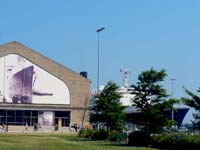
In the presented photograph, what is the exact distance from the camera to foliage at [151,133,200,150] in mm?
34875

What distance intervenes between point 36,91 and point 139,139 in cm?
5343

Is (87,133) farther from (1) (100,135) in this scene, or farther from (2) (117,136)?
(2) (117,136)

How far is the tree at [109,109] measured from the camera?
179 ft

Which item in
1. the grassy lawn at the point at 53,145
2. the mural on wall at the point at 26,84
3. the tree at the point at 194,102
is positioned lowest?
the grassy lawn at the point at 53,145

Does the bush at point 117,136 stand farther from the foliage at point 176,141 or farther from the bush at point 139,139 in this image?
the foliage at point 176,141

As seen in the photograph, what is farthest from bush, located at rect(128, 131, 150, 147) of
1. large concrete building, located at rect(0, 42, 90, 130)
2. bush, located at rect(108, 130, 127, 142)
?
large concrete building, located at rect(0, 42, 90, 130)

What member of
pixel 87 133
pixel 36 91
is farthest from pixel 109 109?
pixel 36 91

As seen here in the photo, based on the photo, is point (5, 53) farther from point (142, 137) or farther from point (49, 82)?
point (142, 137)

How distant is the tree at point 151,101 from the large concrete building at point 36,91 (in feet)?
168

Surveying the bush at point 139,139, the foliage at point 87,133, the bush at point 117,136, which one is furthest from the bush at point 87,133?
the bush at point 139,139

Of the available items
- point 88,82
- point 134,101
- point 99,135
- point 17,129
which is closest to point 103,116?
point 99,135

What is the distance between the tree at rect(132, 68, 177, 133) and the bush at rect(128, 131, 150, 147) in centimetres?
69

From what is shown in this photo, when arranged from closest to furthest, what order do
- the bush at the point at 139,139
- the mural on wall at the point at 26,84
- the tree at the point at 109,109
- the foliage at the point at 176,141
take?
the foliage at the point at 176,141 → the bush at the point at 139,139 → the tree at the point at 109,109 → the mural on wall at the point at 26,84

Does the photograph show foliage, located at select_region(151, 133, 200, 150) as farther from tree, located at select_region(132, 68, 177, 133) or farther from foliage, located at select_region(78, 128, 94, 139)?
foliage, located at select_region(78, 128, 94, 139)
